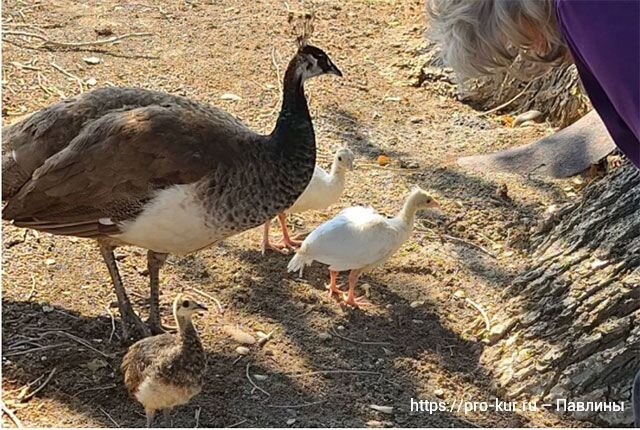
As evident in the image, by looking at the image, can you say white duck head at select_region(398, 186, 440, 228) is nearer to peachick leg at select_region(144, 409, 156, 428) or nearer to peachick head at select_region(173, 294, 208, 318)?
peachick head at select_region(173, 294, 208, 318)

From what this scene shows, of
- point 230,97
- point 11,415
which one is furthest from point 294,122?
point 230,97

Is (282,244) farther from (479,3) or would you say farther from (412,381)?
(479,3)

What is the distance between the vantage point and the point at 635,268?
10.8 feet

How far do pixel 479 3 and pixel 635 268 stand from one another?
151 cm

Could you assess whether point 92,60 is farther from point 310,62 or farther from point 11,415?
point 11,415

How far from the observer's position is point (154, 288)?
367 centimetres

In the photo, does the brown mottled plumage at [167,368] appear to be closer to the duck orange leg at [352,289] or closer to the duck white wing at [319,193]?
the duck orange leg at [352,289]

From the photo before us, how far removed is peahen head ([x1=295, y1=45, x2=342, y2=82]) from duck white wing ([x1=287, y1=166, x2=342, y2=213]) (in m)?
0.44

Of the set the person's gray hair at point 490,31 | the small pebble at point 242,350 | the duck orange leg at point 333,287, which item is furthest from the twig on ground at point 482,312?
the person's gray hair at point 490,31

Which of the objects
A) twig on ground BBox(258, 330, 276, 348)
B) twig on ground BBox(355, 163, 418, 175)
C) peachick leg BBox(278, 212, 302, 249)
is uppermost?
twig on ground BBox(355, 163, 418, 175)

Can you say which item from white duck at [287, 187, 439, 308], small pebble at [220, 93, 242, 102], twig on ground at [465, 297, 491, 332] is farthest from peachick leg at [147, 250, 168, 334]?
small pebble at [220, 93, 242, 102]

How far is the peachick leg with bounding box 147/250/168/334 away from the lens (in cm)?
364

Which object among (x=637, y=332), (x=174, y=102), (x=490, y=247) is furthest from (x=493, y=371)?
(x=174, y=102)

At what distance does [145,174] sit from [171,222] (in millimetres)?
172
